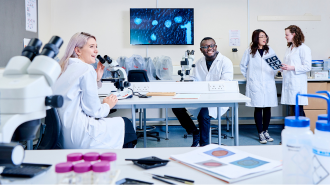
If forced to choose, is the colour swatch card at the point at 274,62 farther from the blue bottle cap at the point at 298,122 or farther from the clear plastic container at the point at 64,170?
the clear plastic container at the point at 64,170

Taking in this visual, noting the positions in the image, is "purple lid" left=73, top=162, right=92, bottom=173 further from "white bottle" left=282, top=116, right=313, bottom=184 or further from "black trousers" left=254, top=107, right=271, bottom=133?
"black trousers" left=254, top=107, right=271, bottom=133

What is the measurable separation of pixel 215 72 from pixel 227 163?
2533 millimetres

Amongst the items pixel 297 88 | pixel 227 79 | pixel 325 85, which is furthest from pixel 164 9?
Result: pixel 325 85

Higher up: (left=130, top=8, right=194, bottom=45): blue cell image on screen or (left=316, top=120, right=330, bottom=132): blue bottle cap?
(left=130, top=8, right=194, bottom=45): blue cell image on screen

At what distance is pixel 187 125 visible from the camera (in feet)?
10.7

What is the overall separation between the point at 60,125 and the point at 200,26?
12.2ft

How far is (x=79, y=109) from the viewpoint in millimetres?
1631

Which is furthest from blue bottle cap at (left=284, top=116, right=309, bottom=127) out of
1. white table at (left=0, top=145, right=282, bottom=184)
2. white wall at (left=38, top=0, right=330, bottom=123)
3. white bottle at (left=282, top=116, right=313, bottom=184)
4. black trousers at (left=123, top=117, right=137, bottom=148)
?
white wall at (left=38, top=0, right=330, bottom=123)

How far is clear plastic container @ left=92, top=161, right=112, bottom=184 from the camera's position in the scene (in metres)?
0.58

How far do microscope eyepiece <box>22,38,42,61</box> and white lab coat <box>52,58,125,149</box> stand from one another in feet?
2.95

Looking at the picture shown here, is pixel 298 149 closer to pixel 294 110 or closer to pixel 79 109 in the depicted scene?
pixel 79 109

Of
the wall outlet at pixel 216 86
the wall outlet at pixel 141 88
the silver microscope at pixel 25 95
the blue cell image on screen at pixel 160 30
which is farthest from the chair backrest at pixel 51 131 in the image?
the blue cell image on screen at pixel 160 30

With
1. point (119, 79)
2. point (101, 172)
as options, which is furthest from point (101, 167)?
point (119, 79)

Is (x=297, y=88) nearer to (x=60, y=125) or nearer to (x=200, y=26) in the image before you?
(x=200, y=26)
